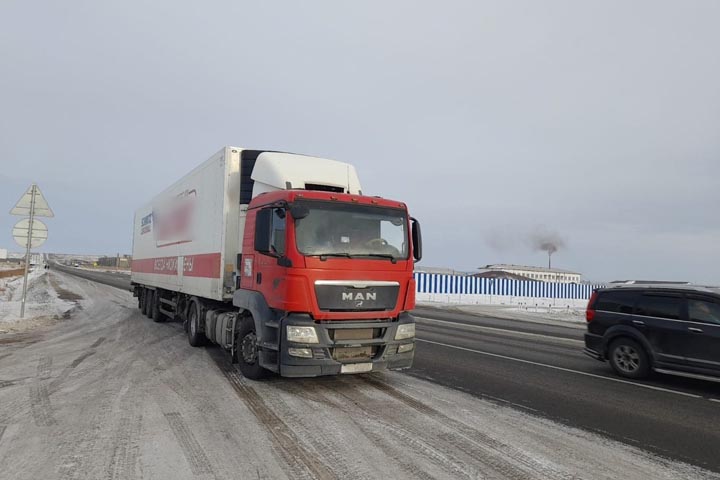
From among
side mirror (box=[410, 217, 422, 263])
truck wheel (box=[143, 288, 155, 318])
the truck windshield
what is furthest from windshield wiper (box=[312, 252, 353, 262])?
truck wheel (box=[143, 288, 155, 318])

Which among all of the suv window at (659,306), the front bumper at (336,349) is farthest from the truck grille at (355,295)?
the suv window at (659,306)

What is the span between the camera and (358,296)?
21.8 ft

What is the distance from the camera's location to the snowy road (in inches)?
164

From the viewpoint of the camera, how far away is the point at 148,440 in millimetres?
4734

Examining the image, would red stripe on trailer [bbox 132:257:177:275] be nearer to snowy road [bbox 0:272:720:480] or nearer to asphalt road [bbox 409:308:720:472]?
snowy road [bbox 0:272:720:480]

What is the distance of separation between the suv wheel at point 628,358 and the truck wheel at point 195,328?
26.8 feet

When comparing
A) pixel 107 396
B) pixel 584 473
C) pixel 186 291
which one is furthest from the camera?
pixel 186 291

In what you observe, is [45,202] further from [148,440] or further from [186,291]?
[148,440]

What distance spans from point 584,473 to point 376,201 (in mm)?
4417

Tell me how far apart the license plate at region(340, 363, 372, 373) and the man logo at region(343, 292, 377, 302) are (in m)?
0.88

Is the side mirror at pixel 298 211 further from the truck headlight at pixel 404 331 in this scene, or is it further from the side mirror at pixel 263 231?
the truck headlight at pixel 404 331

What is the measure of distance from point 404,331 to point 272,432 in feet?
8.60

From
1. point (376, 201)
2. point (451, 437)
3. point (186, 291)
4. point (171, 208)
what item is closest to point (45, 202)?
point (171, 208)

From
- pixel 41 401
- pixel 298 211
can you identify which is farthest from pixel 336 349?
pixel 41 401
